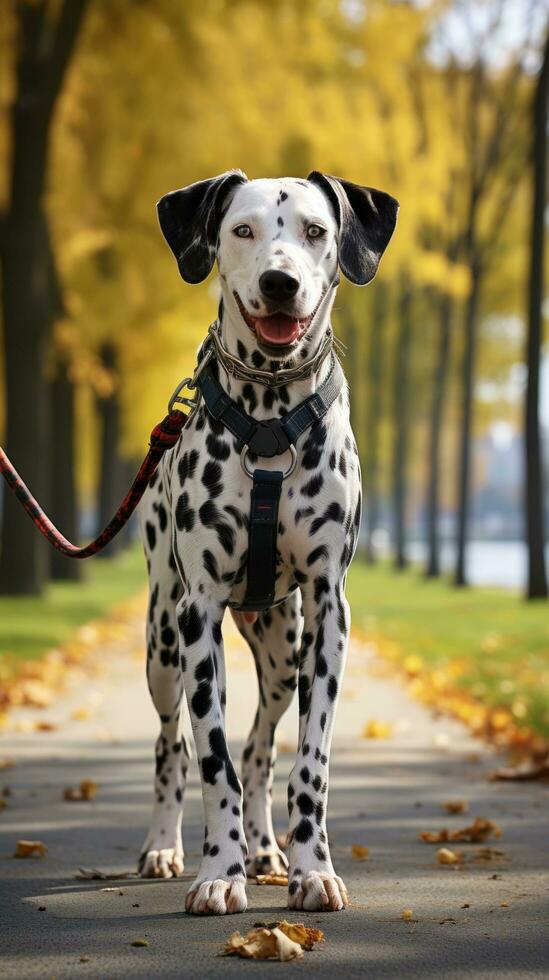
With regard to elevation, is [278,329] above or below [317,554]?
above

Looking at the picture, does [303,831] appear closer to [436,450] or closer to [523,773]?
[523,773]

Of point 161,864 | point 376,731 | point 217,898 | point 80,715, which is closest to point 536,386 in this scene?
point 376,731

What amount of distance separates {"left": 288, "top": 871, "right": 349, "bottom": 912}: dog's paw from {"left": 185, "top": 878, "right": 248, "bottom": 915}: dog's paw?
174mm

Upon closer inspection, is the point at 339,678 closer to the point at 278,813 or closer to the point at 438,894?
the point at 438,894

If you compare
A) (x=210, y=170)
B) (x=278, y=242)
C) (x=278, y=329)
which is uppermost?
(x=210, y=170)

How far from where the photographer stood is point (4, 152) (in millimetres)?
21156

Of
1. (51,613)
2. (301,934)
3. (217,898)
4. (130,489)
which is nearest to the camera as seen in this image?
(301,934)

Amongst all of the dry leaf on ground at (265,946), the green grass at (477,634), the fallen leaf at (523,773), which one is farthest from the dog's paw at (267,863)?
the green grass at (477,634)

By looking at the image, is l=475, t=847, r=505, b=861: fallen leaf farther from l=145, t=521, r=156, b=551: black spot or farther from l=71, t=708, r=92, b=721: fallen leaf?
l=71, t=708, r=92, b=721: fallen leaf

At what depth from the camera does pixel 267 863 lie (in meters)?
5.32

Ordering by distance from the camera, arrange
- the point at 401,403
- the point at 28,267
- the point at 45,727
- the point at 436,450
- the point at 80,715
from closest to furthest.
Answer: the point at 45,727
the point at 80,715
the point at 28,267
the point at 436,450
the point at 401,403

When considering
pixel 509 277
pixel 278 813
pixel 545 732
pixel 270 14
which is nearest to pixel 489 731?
pixel 545 732

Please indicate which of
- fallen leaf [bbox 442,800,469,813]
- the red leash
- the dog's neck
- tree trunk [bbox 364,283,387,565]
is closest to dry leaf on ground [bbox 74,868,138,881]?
the red leash

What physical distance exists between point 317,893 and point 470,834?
179 centimetres
